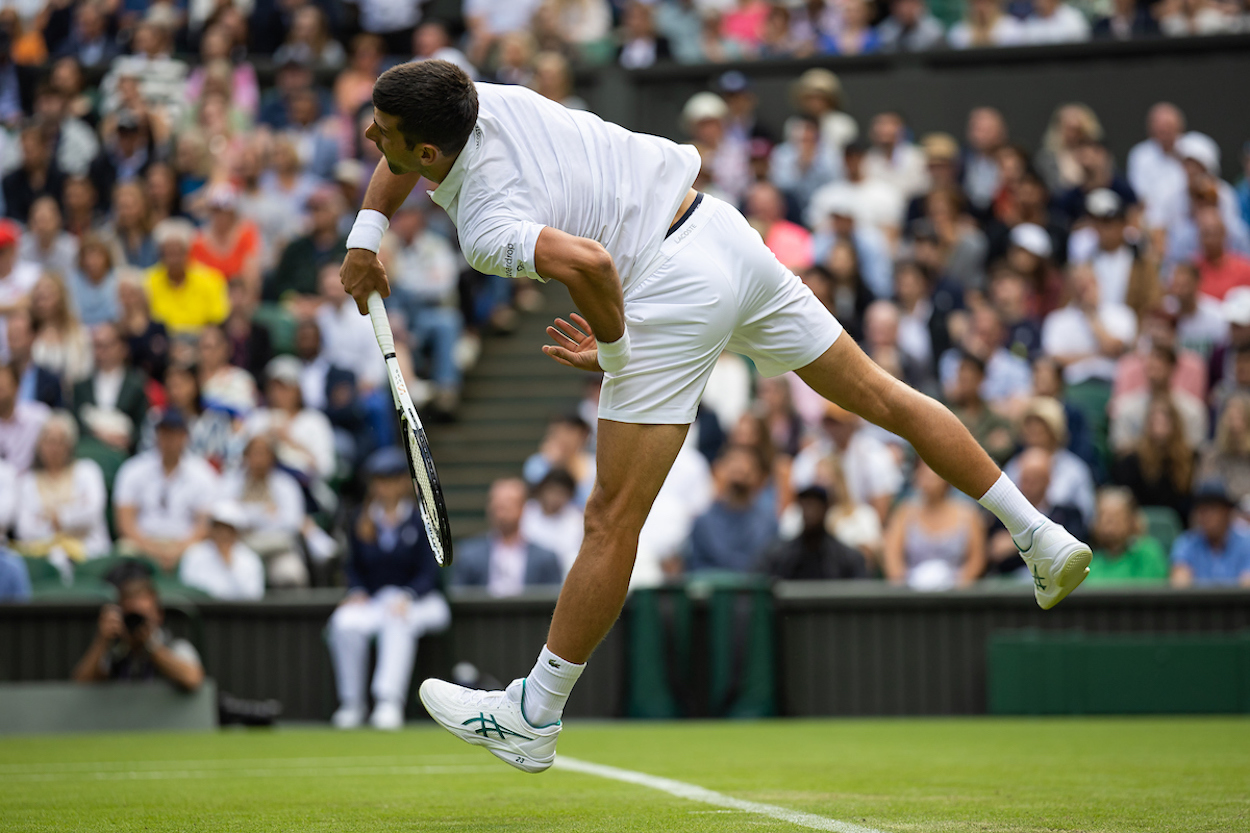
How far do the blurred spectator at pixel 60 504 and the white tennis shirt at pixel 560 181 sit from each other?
7.57m

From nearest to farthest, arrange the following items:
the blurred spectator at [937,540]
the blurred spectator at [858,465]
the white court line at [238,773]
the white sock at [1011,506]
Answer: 1. the white sock at [1011,506]
2. the white court line at [238,773]
3. the blurred spectator at [937,540]
4. the blurred spectator at [858,465]

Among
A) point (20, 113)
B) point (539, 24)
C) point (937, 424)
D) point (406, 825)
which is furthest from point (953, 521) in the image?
point (20, 113)

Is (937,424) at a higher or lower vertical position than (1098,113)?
lower

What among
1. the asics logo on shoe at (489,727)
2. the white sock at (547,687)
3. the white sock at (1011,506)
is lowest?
the asics logo on shoe at (489,727)

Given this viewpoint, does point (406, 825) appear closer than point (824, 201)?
Yes

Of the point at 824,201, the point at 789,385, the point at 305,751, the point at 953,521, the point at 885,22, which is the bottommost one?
the point at 305,751

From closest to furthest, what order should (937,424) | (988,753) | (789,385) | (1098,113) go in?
(937,424) → (988,753) → (789,385) → (1098,113)

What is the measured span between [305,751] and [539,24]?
33.0ft

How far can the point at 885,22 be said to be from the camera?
16094mm

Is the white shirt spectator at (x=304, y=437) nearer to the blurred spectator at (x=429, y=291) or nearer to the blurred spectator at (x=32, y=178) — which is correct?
the blurred spectator at (x=429, y=291)

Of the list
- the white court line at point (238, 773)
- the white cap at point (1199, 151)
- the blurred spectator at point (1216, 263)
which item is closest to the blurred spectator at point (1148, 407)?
the blurred spectator at point (1216, 263)

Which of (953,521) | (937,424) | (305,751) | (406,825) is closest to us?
(406,825)

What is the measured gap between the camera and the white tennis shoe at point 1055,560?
4.96m

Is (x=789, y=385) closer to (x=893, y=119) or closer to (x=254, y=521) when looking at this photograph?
(x=893, y=119)
